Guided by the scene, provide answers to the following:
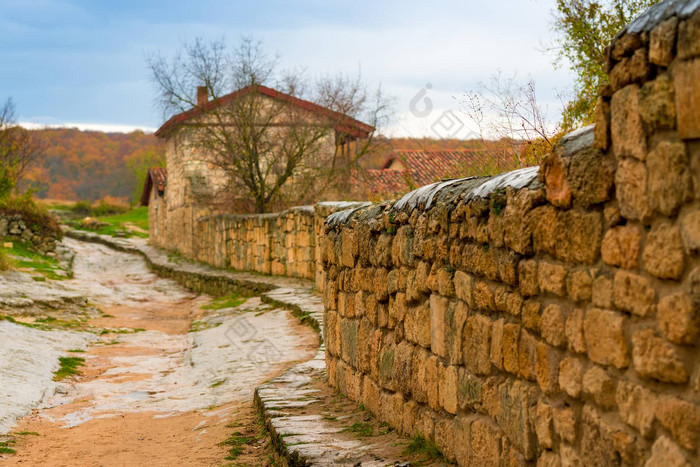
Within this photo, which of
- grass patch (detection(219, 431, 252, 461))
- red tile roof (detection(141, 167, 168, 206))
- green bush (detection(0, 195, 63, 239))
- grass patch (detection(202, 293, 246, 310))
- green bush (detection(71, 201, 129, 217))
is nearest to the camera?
grass patch (detection(219, 431, 252, 461))

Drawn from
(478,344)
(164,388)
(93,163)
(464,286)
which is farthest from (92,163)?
(478,344)

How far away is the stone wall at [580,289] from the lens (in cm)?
181

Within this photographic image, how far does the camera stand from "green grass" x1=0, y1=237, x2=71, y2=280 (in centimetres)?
1562

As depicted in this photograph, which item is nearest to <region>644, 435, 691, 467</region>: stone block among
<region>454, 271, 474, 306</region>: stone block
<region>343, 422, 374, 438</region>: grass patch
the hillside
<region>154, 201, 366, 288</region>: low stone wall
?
<region>454, 271, 474, 306</region>: stone block

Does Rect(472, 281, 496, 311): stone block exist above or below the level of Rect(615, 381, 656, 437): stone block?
above

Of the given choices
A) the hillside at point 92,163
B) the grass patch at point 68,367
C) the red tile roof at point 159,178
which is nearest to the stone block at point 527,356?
the grass patch at point 68,367

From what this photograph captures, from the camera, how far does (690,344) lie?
5.83 ft

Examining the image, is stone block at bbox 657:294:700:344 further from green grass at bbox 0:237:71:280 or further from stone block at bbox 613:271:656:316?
green grass at bbox 0:237:71:280

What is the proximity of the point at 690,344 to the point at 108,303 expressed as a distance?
42.8 feet

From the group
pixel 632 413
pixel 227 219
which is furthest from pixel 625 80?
pixel 227 219

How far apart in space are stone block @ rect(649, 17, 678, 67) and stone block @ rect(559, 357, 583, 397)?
946 millimetres

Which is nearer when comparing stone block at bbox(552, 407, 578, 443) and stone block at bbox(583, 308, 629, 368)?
stone block at bbox(583, 308, 629, 368)

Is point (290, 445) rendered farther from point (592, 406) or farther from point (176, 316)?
point (176, 316)

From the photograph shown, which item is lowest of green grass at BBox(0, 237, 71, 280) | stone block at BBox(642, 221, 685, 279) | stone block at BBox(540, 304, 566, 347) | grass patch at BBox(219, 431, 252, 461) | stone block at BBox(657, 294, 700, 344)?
grass patch at BBox(219, 431, 252, 461)
